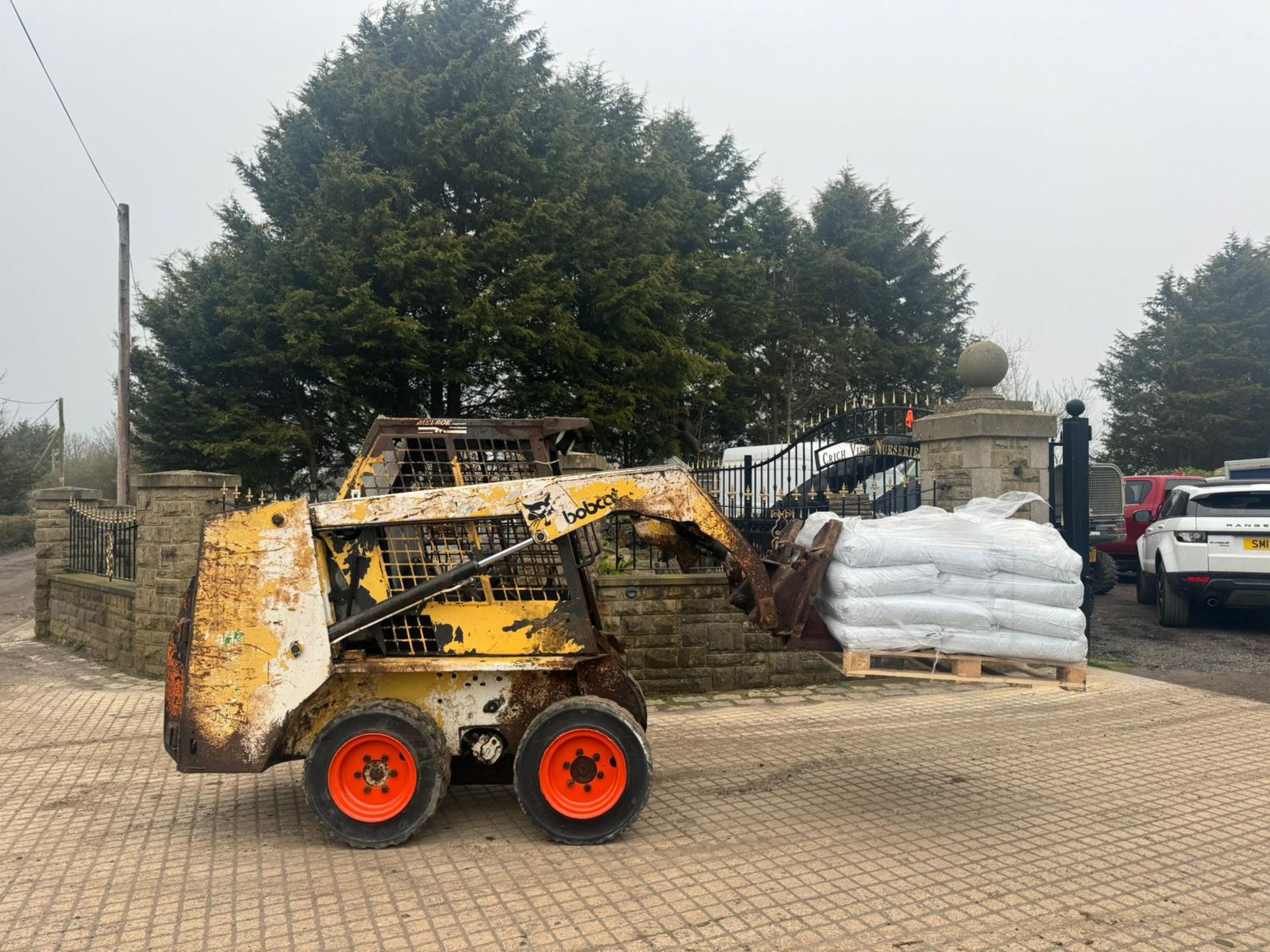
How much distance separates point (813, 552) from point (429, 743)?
2.32 m

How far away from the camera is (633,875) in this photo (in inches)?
168

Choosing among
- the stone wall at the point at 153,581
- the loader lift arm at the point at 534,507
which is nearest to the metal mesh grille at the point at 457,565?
the loader lift arm at the point at 534,507

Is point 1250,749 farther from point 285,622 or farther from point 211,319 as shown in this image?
point 211,319

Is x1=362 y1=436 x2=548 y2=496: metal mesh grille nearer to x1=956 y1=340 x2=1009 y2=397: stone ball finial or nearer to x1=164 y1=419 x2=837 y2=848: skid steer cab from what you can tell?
x1=164 y1=419 x2=837 y2=848: skid steer cab

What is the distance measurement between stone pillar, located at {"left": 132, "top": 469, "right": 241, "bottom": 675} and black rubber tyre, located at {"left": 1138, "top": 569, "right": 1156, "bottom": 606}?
12592 mm

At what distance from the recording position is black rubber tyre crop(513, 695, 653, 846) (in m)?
4.63

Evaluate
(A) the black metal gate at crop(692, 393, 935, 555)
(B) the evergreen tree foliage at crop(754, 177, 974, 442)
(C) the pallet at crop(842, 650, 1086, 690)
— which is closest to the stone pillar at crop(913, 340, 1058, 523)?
(A) the black metal gate at crop(692, 393, 935, 555)

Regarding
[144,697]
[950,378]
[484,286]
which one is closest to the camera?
[144,697]

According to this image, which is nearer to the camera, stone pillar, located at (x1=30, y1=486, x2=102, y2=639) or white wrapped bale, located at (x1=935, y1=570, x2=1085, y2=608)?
white wrapped bale, located at (x1=935, y1=570, x2=1085, y2=608)

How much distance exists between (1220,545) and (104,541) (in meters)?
13.5

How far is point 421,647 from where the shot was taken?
4891 millimetres

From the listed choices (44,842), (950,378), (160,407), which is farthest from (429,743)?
(950,378)

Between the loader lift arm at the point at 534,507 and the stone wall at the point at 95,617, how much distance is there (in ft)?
20.5

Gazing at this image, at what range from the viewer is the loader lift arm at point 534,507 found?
463 centimetres
